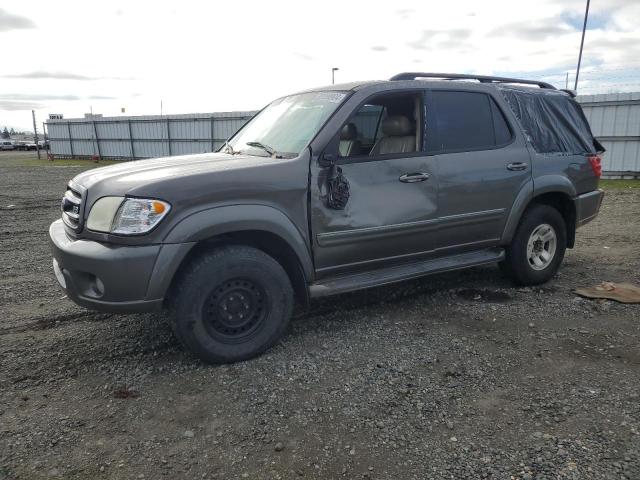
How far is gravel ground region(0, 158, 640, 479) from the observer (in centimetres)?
252

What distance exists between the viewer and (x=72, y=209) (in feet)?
11.8

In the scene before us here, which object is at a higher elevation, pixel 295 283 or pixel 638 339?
pixel 295 283

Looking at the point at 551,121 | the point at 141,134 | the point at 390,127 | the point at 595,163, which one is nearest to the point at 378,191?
the point at 390,127

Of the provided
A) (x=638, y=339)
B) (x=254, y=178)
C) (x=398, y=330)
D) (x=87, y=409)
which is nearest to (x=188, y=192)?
(x=254, y=178)

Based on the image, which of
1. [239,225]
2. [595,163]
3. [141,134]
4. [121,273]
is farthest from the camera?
[141,134]

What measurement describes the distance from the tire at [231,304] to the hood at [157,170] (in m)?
0.57

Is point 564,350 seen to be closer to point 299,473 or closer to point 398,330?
point 398,330

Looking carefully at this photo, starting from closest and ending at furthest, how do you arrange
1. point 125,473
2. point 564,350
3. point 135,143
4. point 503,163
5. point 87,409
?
1. point 125,473
2. point 87,409
3. point 564,350
4. point 503,163
5. point 135,143

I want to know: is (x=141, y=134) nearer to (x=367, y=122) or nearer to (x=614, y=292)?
(x=367, y=122)

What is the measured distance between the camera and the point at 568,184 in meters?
5.05

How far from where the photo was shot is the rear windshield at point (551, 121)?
4859 mm

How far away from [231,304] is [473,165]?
2436mm

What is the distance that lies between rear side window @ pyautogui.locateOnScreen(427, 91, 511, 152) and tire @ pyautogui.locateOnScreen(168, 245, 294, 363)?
6.06 feet

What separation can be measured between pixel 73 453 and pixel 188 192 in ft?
5.23
